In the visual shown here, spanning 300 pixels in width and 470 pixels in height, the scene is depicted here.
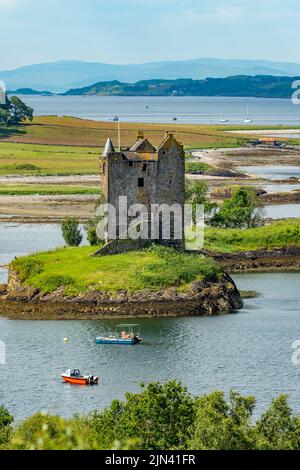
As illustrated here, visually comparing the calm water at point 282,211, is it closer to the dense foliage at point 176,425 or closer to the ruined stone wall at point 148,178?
the ruined stone wall at point 148,178

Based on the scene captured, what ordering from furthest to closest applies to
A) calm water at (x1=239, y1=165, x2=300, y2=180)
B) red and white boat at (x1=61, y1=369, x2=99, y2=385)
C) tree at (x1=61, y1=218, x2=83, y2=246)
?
calm water at (x1=239, y1=165, x2=300, y2=180) → tree at (x1=61, y1=218, x2=83, y2=246) → red and white boat at (x1=61, y1=369, x2=99, y2=385)

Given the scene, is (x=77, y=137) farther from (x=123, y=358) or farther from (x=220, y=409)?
(x=220, y=409)

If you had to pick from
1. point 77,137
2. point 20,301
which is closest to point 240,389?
point 20,301

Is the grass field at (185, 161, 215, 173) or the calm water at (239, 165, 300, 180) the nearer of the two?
the grass field at (185, 161, 215, 173)

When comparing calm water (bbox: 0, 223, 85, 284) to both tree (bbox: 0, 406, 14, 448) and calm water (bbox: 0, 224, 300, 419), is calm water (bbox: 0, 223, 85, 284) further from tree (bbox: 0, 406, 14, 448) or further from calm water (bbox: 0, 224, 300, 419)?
tree (bbox: 0, 406, 14, 448)

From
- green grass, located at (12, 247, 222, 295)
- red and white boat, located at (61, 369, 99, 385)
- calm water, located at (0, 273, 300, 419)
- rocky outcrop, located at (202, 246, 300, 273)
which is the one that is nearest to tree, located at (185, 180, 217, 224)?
rocky outcrop, located at (202, 246, 300, 273)

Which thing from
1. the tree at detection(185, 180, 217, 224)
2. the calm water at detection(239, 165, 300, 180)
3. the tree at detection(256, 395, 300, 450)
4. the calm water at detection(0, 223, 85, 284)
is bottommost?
the calm water at detection(239, 165, 300, 180)
